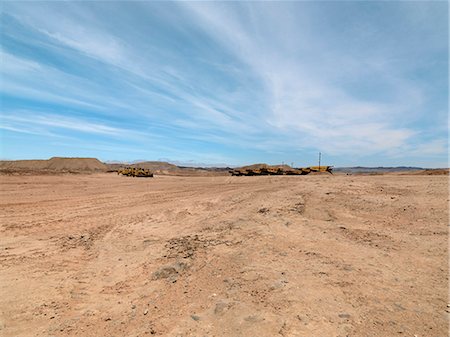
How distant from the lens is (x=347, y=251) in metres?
5.41

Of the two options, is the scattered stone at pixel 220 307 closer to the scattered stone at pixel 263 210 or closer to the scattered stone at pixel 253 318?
the scattered stone at pixel 253 318

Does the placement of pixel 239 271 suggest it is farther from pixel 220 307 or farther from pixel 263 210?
pixel 263 210

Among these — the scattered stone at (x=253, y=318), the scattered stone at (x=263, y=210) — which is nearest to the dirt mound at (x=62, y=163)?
the scattered stone at (x=263, y=210)

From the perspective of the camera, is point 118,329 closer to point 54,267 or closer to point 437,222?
point 54,267

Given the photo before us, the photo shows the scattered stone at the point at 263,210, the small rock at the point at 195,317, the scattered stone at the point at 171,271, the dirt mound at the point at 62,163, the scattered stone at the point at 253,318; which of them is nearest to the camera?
the scattered stone at the point at 253,318

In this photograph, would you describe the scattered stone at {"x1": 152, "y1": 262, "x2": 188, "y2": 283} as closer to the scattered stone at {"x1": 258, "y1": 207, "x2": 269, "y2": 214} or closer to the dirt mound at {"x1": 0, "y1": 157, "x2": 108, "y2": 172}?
the scattered stone at {"x1": 258, "y1": 207, "x2": 269, "y2": 214}

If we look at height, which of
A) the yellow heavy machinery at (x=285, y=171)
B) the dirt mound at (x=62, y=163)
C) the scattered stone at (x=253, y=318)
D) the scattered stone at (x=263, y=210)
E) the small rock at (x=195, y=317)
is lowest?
the small rock at (x=195, y=317)

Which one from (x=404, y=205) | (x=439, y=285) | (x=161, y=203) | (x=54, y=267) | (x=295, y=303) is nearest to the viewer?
(x=295, y=303)

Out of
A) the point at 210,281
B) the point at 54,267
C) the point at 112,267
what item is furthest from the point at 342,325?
the point at 54,267

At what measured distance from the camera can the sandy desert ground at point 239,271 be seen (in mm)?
3547

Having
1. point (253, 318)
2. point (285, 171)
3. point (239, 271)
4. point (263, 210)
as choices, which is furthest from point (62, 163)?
point (253, 318)

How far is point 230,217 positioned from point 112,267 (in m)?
3.73

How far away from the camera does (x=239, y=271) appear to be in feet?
16.1

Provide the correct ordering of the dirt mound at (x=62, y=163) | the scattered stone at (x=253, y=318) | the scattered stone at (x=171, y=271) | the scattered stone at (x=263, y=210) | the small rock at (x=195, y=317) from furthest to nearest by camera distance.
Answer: the dirt mound at (x=62, y=163) → the scattered stone at (x=263, y=210) → the scattered stone at (x=171, y=271) → the small rock at (x=195, y=317) → the scattered stone at (x=253, y=318)
